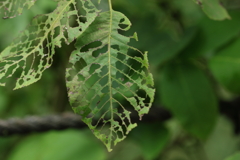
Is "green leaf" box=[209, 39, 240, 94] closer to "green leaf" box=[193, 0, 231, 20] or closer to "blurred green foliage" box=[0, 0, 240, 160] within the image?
"blurred green foliage" box=[0, 0, 240, 160]

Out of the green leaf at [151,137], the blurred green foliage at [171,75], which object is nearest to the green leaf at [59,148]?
the blurred green foliage at [171,75]

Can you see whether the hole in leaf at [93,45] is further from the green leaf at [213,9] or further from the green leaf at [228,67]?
the green leaf at [228,67]

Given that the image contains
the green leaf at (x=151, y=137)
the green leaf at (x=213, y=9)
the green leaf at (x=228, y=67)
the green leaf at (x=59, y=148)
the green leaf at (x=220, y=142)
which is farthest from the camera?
the green leaf at (x=220, y=142)

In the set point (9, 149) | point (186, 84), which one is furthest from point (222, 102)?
point (9, 149)

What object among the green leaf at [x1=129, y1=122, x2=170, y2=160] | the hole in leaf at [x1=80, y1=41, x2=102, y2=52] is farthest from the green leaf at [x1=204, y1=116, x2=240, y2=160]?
the hole in leaf at [x1=80, y1=41, x2=102, y2=52]

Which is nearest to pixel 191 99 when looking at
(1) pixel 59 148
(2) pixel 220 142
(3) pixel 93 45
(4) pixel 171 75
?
(4) pixel 171 75

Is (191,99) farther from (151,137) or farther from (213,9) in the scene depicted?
(213,9)

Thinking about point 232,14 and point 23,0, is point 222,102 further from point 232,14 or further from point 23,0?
point 23,0
